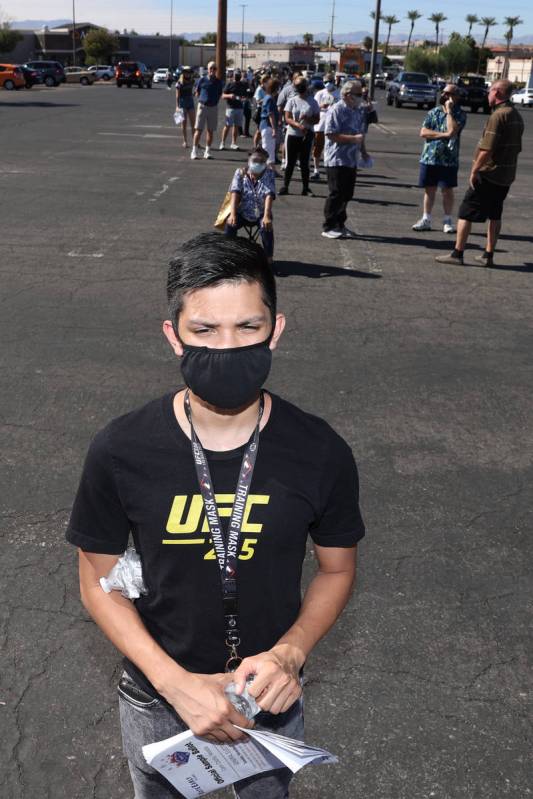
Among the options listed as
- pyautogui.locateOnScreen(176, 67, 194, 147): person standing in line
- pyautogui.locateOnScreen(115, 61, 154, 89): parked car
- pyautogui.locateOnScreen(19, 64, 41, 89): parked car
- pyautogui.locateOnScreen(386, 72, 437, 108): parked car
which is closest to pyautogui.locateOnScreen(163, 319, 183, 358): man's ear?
pyautogui.locateOnScreen(176, 67, 194, 147): person standing in line

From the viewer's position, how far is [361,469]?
4.84 m

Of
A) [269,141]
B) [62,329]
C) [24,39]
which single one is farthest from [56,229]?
[24,39]

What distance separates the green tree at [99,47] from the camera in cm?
9944

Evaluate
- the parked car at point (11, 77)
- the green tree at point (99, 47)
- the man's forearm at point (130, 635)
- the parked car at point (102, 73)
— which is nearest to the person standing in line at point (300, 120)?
the man's forearm at point (130, 635)

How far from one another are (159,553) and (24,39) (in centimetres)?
12016

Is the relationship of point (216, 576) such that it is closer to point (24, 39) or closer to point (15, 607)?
point (15, 607)

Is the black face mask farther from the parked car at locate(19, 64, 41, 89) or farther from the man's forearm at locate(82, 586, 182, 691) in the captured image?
the parked car at locate(19, 64, 41, 89)

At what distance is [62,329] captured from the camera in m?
7.02

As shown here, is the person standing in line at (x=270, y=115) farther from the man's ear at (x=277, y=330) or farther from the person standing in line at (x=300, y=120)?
the man's ear at (x=277, y=330)

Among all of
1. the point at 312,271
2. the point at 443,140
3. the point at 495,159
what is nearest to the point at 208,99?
the point at 443,140

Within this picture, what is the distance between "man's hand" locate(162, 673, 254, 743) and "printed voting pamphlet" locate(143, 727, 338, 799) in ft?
0.13

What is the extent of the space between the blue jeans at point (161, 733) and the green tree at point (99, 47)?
110 metres

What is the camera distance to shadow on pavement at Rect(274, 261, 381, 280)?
900cm

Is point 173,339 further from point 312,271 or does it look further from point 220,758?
point 312,271
